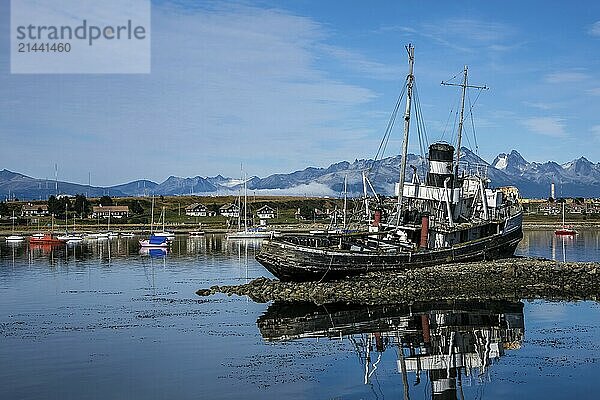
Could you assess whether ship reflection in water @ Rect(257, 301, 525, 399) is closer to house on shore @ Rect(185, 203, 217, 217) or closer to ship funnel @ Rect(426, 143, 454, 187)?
ship funnel @ Rect(426, 143, 454, 187)

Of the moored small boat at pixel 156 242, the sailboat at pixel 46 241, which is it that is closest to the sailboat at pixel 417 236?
the moored small boat at pixel 156 242

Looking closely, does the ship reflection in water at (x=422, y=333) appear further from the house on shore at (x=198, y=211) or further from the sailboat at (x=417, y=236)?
the house on shore at (x=198, y=211)

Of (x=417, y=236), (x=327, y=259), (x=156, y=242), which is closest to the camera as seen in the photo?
(x=327, y=259)

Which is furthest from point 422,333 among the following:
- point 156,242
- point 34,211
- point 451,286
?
point 34,211

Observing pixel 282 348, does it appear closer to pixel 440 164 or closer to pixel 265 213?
pixel 440 164

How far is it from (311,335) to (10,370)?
1362cm

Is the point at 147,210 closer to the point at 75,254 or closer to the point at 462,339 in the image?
the point at 75,254

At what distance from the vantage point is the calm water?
2666 centimetres

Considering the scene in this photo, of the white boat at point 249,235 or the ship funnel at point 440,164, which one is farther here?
the white boat at point 249,235

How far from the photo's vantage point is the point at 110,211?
179750mm

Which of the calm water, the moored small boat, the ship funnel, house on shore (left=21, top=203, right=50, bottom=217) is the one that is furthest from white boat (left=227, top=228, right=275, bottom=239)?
house on shore (left=21, top=203, right=50, bottom=217)

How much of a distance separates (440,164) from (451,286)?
15.2 m

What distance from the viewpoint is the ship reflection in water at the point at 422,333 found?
28.8 meters

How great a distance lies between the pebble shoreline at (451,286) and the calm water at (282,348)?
2.18 m
